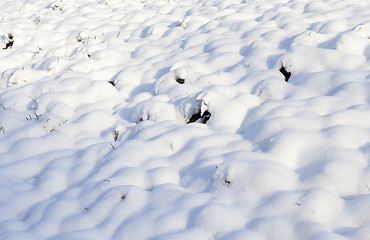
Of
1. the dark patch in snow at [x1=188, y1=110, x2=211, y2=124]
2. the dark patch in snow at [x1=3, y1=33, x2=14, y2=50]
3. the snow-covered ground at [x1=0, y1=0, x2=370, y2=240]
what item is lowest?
the dark patch in snow at [x1=188, y1=110, x2=211, y2=124]

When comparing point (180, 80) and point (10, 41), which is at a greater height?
point (10, 41)

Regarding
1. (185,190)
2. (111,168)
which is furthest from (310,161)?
(111,168)

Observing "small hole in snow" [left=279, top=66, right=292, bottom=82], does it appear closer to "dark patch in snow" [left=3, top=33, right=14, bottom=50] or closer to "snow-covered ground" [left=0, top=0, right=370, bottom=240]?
"snow-covered ground" [left=0, top=0, right=370, bottom=240]

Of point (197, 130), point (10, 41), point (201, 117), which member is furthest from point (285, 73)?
point (10, 41)

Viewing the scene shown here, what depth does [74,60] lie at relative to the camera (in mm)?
4734

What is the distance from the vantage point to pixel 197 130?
295 centimetres

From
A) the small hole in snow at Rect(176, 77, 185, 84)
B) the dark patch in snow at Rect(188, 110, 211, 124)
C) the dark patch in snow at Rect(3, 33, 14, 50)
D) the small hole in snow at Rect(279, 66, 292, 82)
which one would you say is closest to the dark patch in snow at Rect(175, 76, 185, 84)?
the small hole in snow at Rect(176, 77, 185, 84)

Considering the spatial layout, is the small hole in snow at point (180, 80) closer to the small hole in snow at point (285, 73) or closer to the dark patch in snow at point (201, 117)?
the dark patch in snow at point (201, 117)

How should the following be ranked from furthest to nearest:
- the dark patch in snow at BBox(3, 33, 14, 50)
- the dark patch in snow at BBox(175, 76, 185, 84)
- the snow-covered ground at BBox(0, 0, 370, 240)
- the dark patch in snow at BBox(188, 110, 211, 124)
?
the dark patch in snow at BBox(3, 33, 14, 50)
the dark patch in snow at BBox(175, 76, 185, 84)
the dark patch in snow at BBox(188, 110, 211, 124)
the snow-covered ground at BBox(0, 0, 370, 240)

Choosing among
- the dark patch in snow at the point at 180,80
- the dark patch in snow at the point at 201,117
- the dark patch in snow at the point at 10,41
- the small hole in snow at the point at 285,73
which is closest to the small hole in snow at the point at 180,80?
the dark patch in snow at the point at 180,80

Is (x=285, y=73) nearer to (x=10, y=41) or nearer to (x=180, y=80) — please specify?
(x=180, y=80)

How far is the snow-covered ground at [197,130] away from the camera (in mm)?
2137

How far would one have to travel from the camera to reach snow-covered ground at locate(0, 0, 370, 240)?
7.01ft

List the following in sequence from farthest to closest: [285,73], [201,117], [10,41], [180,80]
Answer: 1. [10,41]
2. [180,80]
3. [285,73]
4. [201,117]
